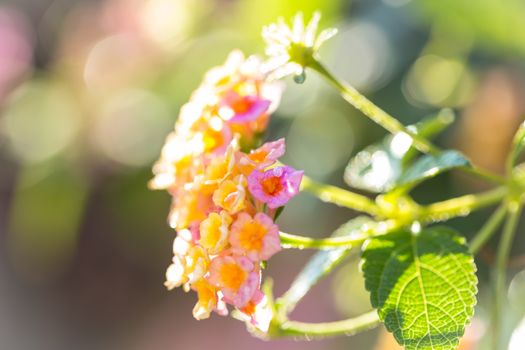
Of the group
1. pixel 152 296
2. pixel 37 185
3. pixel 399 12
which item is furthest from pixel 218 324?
pixel 399 12

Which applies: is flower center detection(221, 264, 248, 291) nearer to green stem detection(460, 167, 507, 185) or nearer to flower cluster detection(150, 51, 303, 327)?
flower cluster detection(150, 51, 303, 327)

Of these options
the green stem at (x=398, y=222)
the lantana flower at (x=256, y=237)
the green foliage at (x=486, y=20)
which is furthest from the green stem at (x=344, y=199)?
the green foliage at (x=486, y=20)

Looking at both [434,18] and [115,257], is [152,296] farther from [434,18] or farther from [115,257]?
[434,18]

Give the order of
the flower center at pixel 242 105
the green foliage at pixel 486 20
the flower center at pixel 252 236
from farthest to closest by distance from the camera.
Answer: the green foliage at pixel 486 20, the flower center at pixel 242 105, the flower center at pixel 252 236

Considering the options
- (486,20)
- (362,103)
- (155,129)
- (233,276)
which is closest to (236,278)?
(233,276)

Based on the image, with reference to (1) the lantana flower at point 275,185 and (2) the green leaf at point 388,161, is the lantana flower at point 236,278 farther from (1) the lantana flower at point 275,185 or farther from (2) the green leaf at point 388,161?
(2) the green leaf at point 388,161
